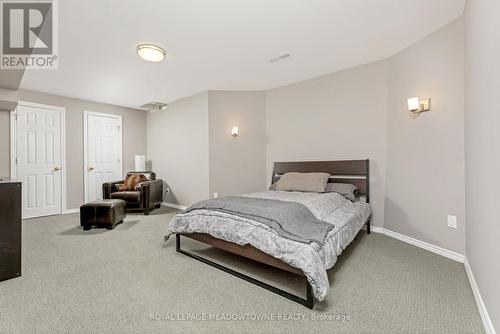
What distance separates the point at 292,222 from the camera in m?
1.88

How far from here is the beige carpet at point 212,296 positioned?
143cm

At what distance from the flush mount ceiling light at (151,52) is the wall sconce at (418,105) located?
316cm

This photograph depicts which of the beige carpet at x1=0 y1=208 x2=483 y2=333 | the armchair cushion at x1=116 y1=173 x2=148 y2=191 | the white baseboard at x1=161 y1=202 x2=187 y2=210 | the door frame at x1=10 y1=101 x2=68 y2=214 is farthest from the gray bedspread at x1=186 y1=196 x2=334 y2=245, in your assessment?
the door frame at x1=10 y1=101 x2=68 y2=214

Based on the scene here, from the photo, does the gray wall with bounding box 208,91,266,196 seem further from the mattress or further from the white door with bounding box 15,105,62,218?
the white door with bounding box 15,105,62,218

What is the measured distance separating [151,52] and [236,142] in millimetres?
2176

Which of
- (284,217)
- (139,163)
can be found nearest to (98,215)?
(139,163)

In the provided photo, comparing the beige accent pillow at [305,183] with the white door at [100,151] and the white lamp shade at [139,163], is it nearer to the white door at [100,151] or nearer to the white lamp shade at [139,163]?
the white lamp shade at [139,163]

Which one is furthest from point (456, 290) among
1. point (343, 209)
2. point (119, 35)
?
point (119, 35)

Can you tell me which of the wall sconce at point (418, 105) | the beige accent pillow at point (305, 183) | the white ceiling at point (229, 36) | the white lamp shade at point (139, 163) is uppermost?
the white ceiling at point (229, 36)

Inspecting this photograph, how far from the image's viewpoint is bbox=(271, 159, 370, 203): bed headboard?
130 inches

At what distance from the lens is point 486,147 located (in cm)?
144

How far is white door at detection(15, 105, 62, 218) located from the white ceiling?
26.0 inches

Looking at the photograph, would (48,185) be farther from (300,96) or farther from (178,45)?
(300,96)

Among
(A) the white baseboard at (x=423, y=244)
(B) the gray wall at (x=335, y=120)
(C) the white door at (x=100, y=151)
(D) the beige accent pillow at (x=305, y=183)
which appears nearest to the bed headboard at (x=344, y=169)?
(B) the gray wall at (x=335, y=120)
